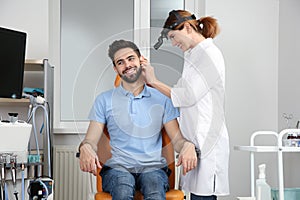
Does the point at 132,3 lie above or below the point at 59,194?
above

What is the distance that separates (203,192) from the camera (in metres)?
2.00

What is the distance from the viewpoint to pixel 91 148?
1.83 m

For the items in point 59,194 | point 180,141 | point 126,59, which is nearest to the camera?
point 126,59

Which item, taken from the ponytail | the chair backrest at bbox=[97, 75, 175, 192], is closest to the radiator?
the chair backrest at bbox=[97, 75, 175, 192]

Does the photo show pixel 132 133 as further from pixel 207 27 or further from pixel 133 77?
pixel 207 27

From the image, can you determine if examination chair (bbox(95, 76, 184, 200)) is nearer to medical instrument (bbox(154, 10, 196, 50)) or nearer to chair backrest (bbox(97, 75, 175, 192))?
chair backrest (bbox(97, 75, 175, 192))

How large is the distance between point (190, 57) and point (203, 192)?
55 cm

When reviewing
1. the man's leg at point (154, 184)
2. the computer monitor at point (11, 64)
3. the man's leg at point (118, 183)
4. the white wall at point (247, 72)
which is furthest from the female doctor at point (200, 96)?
the white wall at point (247, 72)

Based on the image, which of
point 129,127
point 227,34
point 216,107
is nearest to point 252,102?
point 227,34

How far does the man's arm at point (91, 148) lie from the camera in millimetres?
1801

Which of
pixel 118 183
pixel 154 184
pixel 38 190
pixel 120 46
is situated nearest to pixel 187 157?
pixel 154 184

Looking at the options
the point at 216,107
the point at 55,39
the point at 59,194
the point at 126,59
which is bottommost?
the point at 59,194

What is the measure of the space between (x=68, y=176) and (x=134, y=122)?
1.43 meters

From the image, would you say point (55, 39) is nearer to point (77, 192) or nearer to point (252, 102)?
point (77, 192)
